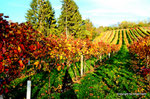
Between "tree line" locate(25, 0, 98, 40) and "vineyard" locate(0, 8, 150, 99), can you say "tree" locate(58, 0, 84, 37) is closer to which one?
"tree line" locate(25, 0, 98, 40)

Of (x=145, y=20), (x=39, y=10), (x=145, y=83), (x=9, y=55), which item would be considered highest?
(x=145, y=20)

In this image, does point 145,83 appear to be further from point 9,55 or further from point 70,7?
point 70,7

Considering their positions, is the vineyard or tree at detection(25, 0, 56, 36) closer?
the vineyard

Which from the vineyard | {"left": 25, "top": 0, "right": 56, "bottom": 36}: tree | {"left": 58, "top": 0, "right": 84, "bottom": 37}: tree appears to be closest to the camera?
the vineyard

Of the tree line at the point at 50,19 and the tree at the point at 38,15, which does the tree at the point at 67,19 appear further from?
the tree at the point at 38,15

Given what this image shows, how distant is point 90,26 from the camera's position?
159 feet

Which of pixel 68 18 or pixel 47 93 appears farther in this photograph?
pixel 68 18

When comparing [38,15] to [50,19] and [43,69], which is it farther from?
[43,69]

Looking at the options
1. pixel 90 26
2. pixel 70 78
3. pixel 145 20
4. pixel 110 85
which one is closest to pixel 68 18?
pixel 90 26

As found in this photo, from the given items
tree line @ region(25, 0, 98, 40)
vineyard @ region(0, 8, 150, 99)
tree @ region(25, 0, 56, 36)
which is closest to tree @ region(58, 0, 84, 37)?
tree line @ region(25, 0, 98, 40)

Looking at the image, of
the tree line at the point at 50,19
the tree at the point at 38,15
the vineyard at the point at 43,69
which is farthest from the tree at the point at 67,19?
the vineyard at the point at 43,69

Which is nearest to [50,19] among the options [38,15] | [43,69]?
[38,15]

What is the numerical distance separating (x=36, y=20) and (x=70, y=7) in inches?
387

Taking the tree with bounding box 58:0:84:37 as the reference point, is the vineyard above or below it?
below
